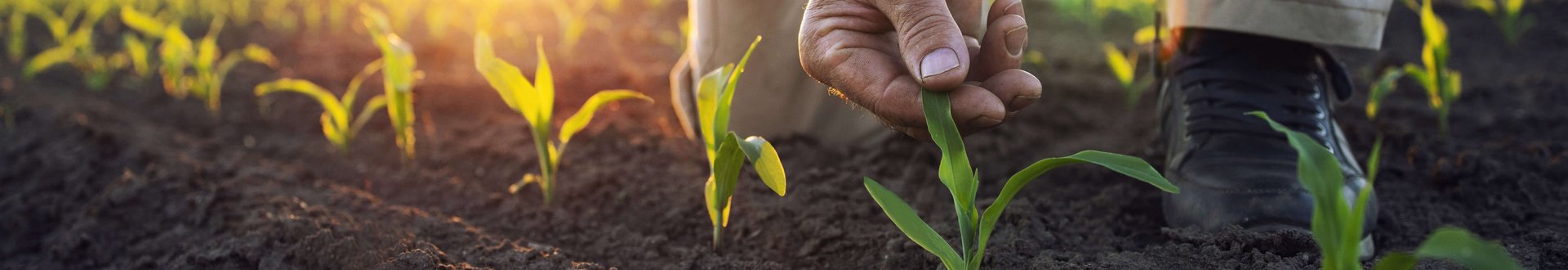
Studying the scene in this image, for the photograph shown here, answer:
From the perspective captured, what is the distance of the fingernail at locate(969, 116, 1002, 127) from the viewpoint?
112cm

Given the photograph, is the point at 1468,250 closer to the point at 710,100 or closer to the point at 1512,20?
the point at 710,100

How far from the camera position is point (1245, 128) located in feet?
5.15

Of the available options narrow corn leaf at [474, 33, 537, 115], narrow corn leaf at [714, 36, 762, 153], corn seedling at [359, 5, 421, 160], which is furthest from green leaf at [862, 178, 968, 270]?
corn seedling at [359, 5, 421, 160]

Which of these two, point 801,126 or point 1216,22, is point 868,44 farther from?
point 801,126

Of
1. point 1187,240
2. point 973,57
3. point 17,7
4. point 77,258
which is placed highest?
point 17,7

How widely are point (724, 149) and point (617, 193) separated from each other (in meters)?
0.63

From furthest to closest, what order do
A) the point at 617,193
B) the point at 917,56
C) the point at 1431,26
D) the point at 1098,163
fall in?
the point at 1431,26 < the point at 617,193 < the point at 917,56 < the point at 1098,163

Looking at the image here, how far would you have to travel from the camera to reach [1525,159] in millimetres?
1832

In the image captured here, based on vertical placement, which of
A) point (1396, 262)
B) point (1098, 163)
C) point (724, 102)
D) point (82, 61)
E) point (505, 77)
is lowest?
point (1396, 262)

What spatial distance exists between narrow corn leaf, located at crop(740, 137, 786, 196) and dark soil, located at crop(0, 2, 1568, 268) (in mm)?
276

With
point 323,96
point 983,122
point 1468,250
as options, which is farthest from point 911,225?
point 323,96

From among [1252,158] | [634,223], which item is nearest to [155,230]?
[634,223]

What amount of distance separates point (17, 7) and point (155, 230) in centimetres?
369

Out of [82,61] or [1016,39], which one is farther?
[82,61]
